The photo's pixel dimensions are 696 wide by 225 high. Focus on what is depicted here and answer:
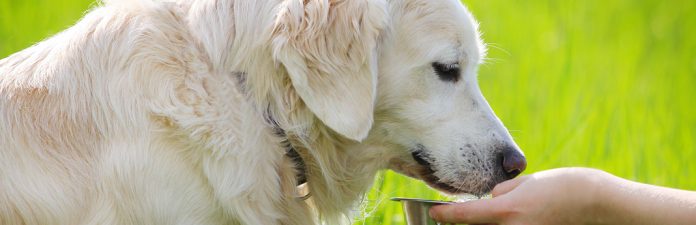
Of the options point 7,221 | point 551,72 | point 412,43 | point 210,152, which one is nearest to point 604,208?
point 412,43

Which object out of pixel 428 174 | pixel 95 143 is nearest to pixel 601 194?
pixel 428 174

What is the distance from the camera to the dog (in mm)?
2865

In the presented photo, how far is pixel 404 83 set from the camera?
321 cm

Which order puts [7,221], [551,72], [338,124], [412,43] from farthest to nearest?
[551,72]
[412,43]
[338,124]
[7,221]

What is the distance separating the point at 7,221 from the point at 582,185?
1.81 meters

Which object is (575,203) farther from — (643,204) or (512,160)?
(512,160)

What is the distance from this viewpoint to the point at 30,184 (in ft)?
9.29

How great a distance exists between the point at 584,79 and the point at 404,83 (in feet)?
14.5

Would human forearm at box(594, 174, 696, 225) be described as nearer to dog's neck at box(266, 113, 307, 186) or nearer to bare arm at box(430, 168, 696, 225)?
bare arm at box(430, 168, 696, 225)

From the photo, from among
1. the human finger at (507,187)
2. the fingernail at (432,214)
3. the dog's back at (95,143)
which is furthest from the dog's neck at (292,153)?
the human finger at (507,187)

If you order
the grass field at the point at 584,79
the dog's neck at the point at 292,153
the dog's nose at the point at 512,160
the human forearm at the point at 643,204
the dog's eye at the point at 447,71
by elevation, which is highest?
the dog's eye at the point at 447,71

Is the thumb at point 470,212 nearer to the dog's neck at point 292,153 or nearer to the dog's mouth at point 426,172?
the dog's mouth at point 426,172

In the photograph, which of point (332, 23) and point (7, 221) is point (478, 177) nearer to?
point (332, 23)

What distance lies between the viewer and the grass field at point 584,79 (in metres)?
5.45
